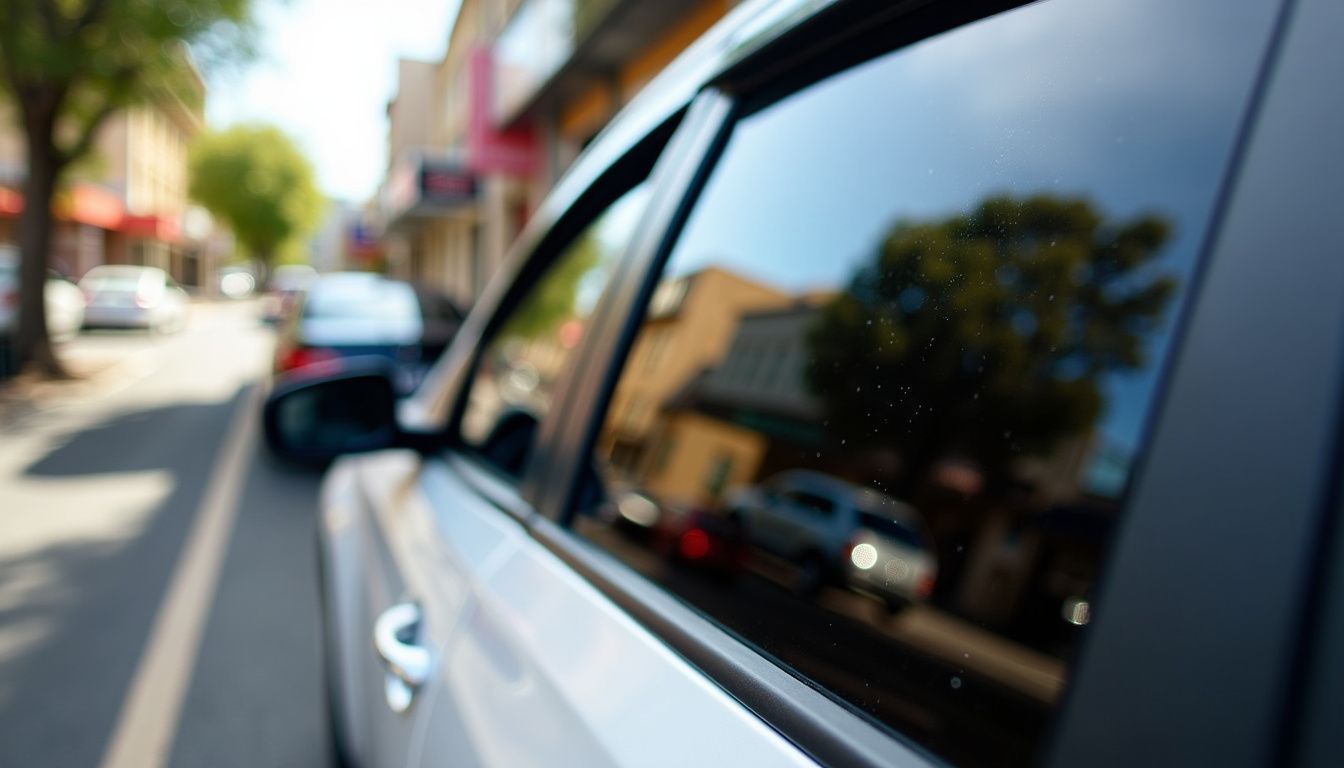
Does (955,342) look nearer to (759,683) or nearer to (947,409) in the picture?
(947,409)

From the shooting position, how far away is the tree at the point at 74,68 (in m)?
12.2

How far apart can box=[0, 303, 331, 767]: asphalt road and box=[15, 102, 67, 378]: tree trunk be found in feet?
14.5

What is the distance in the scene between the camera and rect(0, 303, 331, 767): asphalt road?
2980mm

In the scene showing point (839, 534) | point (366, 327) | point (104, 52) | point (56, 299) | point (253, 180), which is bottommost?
point (56, 299)

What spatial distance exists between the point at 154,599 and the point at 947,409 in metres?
4.50

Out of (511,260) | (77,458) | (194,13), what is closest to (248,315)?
(194,13)

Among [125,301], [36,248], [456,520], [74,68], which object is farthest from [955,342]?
[125,301]

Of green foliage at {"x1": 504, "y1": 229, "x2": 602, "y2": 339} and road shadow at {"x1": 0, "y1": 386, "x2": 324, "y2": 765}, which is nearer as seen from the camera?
green foliage at {"x1": 504, "y1": 229, "x2": 602, "y2": 339}

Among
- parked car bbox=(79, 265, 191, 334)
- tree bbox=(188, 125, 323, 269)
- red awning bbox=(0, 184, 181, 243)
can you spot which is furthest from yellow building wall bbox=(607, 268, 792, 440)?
tree bbox=(188, 125, 323, 269)

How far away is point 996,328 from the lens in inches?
34.9

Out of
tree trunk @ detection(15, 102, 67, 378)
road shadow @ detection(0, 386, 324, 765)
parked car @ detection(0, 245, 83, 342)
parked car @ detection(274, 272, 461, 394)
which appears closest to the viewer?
road shadow @ detection(0, 386, 324, 765)

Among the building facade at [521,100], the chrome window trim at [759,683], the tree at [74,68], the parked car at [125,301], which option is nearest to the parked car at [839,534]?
the chrome window trim at [759,683]

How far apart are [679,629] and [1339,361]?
2.28 feet

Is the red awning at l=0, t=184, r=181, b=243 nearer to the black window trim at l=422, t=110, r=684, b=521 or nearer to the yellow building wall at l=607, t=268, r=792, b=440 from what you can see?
the black window trim at l=422, t=110, r=684, b=521
